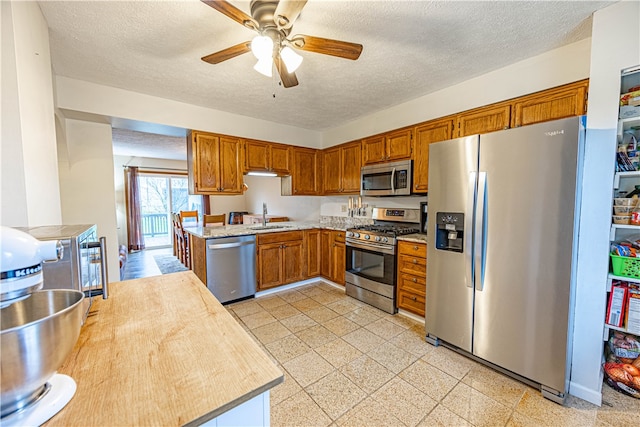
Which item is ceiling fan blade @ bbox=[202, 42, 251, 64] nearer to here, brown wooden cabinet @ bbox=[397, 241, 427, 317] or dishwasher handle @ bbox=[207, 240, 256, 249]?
dishwasher handle @ bbox=[207, 240, 256, 249]

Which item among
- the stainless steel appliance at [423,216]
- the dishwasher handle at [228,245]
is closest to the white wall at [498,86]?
the stainless steel appliance at [423,216]

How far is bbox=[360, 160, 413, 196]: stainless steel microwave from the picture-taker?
9.71 ft

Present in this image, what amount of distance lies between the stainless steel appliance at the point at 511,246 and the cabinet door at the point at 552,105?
506 mm

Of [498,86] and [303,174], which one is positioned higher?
[498,86]

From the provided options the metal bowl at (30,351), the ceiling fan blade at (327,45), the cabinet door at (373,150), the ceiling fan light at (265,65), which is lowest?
the metal bowl at (30,351)

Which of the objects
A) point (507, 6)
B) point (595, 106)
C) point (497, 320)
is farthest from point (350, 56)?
point (497, 320)

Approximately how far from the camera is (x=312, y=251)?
3930 millimetres

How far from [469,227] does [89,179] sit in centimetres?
386

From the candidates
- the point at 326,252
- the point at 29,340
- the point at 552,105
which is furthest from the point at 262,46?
the point at 326,252

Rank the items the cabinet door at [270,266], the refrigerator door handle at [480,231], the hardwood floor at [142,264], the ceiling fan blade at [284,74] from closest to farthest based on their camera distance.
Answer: the ceiling fan blade at [284,74] → the refrigerator door handle at [480,231] → the cabinet door at [270,266] → the hardwood floor at [142,264]

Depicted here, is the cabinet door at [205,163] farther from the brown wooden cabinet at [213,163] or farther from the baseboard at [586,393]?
the baseboard at [586,393]

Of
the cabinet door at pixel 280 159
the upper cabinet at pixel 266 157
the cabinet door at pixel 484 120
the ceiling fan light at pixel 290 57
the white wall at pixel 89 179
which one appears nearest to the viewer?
the ceiling fan light at pixel 290 57

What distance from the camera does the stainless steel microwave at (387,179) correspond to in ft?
9.71

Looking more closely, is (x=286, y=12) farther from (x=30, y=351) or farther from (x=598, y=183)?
(x=598, y=183)
